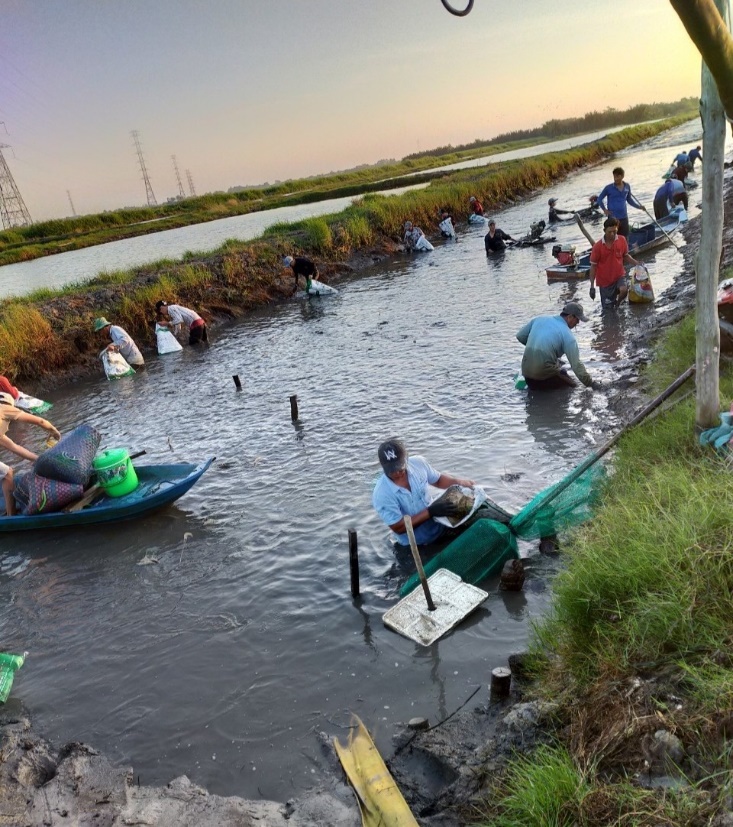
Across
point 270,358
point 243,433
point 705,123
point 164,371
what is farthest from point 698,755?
point 164,371

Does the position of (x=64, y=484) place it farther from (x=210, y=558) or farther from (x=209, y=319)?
(x=209, y=319)

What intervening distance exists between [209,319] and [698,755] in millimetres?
19607

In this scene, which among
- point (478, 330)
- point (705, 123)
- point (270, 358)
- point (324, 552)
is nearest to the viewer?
point (705, 123)

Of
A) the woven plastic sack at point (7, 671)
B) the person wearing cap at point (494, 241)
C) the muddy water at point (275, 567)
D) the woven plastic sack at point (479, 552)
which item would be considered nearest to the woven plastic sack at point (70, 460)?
the muddy water at point (275, 567)

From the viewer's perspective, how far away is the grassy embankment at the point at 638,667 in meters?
2.45

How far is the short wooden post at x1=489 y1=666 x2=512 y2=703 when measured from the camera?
4.09 meters

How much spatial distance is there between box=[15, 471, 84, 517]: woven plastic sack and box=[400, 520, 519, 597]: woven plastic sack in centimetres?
513

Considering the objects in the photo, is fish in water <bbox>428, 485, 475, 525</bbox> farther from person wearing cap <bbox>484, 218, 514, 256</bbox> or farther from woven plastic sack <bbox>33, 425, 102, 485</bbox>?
person wearing cap <bbox>484, 218, 514, 256</bbox>

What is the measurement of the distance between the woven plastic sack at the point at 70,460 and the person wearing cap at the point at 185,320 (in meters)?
10.1

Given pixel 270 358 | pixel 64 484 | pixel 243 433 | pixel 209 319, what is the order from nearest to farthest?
pixel 64 484 < pixel 243 433 < pixel 270 358 < pixel 209 319

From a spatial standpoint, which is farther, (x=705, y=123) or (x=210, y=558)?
(x=210, y=558)

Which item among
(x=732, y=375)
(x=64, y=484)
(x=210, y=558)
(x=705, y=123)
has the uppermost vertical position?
(x=705, y=123)

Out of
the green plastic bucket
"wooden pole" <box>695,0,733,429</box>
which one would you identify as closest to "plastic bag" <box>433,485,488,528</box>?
"wooden pole" <box>695,0,733,429</box>

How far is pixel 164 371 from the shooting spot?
16078 millimetres
